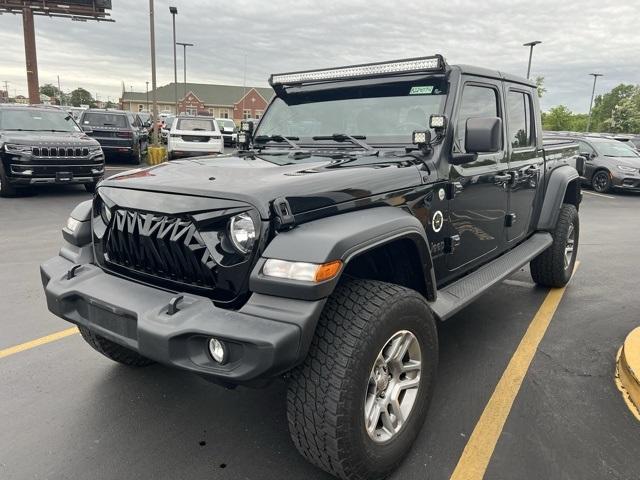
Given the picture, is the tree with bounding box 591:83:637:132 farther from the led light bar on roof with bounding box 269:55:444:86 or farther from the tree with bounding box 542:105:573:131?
the led light bar on roof with bounding box 269:55:444:86

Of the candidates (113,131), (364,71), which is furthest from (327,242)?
(113,131)

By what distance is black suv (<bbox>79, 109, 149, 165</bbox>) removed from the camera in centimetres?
1568

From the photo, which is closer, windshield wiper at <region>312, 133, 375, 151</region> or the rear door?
windshield wiper at <region>312, 133, 375, 151</region>

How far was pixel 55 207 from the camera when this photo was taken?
9.39 meters

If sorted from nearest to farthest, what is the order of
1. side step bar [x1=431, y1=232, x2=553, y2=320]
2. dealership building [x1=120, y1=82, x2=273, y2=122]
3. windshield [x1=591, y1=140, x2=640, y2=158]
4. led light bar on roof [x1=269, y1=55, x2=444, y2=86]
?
side step bar [x1=431, y1=232, x2=553, y2=320], led light bar on roof [x1=269, y1=55, x2=444, y2=86], windshield [x1=591, y1=140, x2=640, y2=158], dealership building [x1=120, y1=82, x2=273, y2=122]

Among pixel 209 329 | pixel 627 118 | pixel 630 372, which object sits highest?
pixel 627 118

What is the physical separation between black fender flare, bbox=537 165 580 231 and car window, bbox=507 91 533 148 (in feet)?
1.82

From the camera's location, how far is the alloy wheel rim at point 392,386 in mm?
2332

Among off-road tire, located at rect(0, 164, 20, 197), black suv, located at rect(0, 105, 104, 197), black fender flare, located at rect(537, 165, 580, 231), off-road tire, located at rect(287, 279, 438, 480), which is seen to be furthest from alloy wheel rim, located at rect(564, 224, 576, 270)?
off-road tire, located at rect(0, 164, 20, 197)

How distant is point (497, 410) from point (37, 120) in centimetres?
1103

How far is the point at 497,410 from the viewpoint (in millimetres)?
3004

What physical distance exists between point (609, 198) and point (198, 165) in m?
14.1

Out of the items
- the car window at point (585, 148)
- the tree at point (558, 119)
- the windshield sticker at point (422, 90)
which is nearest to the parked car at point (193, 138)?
the car window at point (585, 148)

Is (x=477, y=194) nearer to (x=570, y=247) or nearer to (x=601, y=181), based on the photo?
(x=570, y=247)
